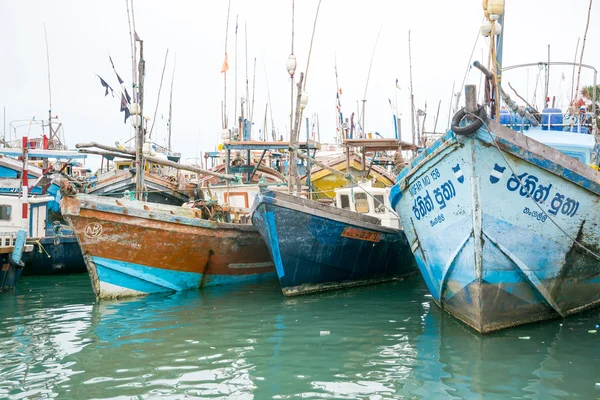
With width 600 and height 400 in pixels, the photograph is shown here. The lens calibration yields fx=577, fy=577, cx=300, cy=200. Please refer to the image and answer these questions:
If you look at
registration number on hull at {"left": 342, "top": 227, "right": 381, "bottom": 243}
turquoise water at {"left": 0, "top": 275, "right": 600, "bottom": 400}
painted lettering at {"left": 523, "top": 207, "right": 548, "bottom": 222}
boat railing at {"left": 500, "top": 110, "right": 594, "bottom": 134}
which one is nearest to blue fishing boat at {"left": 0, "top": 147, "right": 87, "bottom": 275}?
turquoise water at {"left": 0, "top": 275, "right": 600, "bottom": 400}

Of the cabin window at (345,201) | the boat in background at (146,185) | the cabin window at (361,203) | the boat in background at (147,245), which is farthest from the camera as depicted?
the boat in background at (146,185)

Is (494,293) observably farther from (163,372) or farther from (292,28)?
(292,28)

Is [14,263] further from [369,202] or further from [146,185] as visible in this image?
[369,202]

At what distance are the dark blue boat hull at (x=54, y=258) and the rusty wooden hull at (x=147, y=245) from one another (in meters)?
5.84

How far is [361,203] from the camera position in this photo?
44.8 feet

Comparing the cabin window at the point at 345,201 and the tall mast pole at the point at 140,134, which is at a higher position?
the tall mast pole at the point at 140,134

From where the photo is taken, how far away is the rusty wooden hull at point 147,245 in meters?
11.2

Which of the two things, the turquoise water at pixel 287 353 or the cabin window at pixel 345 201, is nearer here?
the turquoise water at pixel 287 353

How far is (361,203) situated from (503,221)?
6360 millimetres

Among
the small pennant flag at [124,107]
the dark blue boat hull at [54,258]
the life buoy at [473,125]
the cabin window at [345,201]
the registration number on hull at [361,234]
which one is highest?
the small pennant flag at [124,107]

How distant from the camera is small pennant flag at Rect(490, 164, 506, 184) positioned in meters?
7.23

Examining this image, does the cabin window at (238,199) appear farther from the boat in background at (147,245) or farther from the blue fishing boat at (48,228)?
the blue fishing boat at (48,228)

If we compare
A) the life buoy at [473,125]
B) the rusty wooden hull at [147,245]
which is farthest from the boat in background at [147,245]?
the life buoy at [473,125]

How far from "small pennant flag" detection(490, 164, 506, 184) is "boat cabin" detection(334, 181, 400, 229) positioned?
612 centimetres
